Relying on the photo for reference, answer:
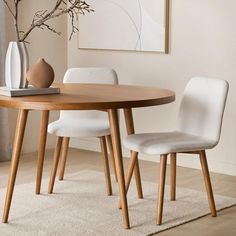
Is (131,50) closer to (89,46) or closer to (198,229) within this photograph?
(89,46)

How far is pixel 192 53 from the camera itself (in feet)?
15.0

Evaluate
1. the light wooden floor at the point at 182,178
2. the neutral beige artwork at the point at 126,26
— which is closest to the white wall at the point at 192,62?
the neutral beige artwork at the point at 126,26

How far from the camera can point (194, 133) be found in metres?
3.58

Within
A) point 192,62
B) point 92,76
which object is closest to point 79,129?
point 92,76

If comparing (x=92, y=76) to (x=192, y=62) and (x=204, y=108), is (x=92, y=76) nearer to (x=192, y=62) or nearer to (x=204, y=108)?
(x=192, y=62)

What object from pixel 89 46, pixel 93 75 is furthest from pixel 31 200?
pixel 89 46

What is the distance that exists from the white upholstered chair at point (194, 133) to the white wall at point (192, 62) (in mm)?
Answer: 856

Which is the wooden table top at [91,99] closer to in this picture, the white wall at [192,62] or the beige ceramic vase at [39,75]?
the beige ceramic vase at [39,75]

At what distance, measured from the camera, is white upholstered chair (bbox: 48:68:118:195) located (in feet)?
12.3

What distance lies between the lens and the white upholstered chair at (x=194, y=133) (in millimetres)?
3260

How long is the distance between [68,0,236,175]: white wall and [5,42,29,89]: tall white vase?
1604 mm

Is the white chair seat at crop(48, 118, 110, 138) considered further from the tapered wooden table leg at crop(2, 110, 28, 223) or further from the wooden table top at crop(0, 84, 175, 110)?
the tapered wooden table leg at crop(2, 110, 28, 223)

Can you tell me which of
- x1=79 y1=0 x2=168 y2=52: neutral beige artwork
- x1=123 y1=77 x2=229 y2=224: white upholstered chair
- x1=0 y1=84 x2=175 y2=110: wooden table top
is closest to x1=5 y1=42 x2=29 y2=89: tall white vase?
x1=0 y1=84 x2=175 y2=110: wooden table top

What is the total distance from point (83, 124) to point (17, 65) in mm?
664
